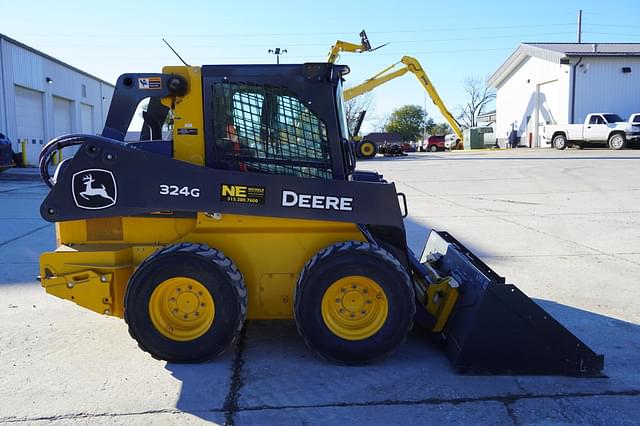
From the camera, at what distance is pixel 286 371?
4195 mm

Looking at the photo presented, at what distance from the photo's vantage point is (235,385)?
3.94 m

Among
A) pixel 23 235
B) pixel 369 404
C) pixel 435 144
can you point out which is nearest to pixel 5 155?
pixel 23 235

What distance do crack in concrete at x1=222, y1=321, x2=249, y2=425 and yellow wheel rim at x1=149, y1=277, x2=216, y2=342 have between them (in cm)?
38

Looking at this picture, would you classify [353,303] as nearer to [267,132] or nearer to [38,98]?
[267,132]

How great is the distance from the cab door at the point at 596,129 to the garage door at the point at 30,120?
2994 cm

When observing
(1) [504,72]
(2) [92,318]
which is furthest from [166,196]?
(1) [504,72]

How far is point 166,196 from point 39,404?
162 cm

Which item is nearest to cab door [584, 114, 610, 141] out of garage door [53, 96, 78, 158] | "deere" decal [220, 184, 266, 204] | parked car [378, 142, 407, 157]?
parked car [378, 142, 407, 157]

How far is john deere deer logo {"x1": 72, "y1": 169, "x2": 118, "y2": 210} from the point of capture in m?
4.16

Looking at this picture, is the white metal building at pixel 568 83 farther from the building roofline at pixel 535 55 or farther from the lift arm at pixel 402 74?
the lift arm at pixel 402 74

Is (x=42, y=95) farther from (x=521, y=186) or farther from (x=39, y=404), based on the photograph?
(x=39, y=404)

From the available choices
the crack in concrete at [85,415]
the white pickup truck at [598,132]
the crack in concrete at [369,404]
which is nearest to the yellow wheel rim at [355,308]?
the crack in concrete at [369,404]

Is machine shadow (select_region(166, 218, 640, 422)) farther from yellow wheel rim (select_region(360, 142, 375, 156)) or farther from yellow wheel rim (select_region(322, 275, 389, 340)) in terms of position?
yellow wheel rim (select_region(360, 142, 375, 156))

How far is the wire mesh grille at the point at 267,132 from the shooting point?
434 cm
